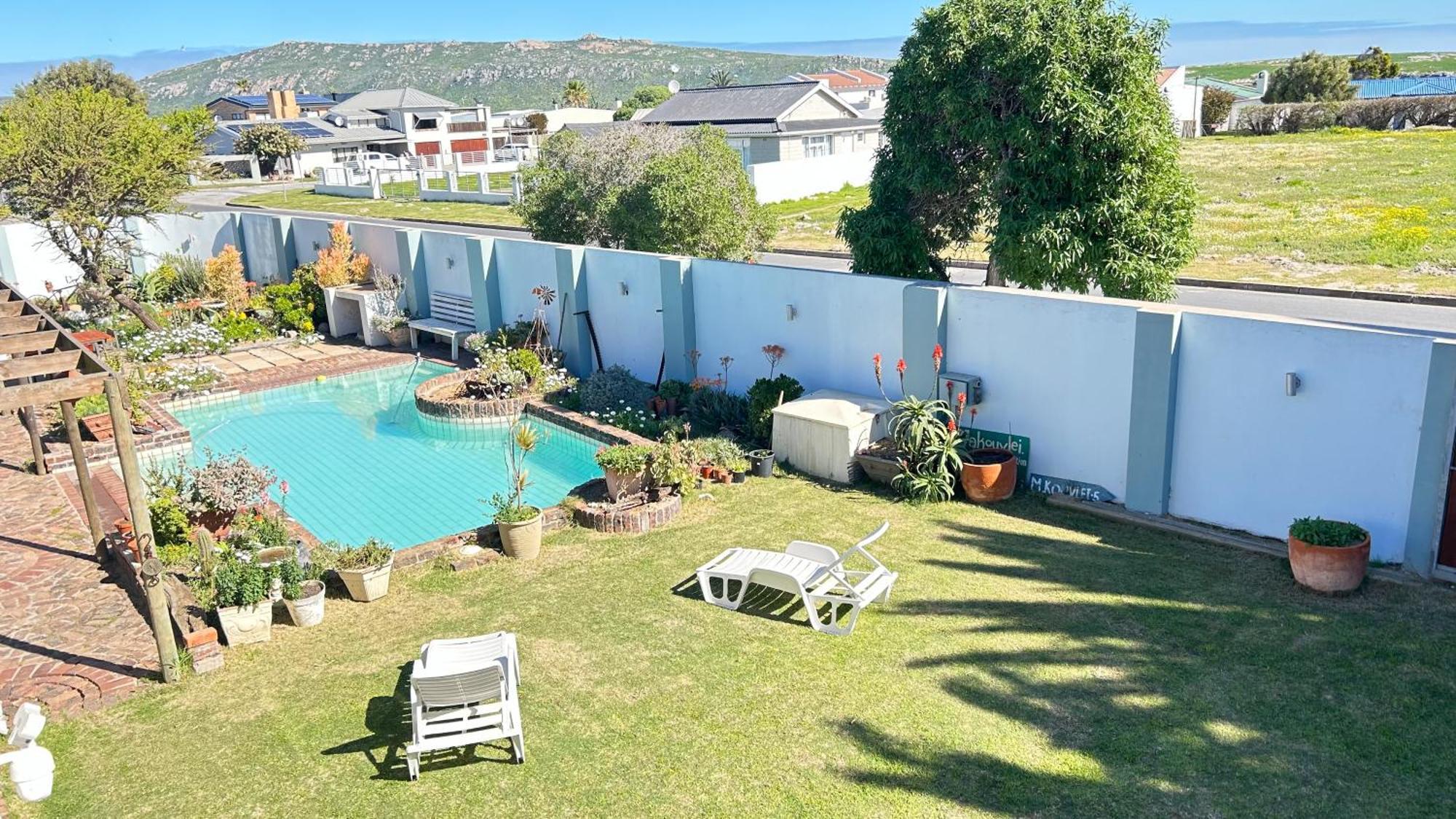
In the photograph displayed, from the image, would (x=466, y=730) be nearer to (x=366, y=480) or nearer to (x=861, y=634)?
(x=861, y=634)

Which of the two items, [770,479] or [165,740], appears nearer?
[165,740]

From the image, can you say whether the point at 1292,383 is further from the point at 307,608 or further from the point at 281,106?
the point at 281,106

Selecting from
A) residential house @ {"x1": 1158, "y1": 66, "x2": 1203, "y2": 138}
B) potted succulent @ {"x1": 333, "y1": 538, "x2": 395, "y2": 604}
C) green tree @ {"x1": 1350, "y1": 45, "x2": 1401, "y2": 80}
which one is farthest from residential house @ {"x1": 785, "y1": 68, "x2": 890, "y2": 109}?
potted succulent @ {"x1": 333, "y1": 538, "x2": 395, "y2": 604}

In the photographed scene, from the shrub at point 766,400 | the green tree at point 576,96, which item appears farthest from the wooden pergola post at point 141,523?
the green tree at point 576,96

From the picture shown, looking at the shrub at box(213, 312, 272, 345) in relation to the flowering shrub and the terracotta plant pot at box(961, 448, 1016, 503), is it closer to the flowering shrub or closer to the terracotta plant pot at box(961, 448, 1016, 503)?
the flowering shrub

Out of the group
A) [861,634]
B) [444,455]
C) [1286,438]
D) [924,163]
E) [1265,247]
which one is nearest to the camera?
[861,634]

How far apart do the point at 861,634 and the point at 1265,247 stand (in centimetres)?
2321

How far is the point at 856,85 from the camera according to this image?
102438 millimetres

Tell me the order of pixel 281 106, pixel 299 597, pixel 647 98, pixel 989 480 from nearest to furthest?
1. pixel 299 597
2. pixel 989 480
3. pixel 281 106
4. pixel 647 98

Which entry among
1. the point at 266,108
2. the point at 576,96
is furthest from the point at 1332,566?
the point at 576,96

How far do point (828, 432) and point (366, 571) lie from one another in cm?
549

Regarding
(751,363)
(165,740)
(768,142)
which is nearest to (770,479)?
(751,363)

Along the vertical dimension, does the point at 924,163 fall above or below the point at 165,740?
above

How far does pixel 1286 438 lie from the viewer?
988cm
